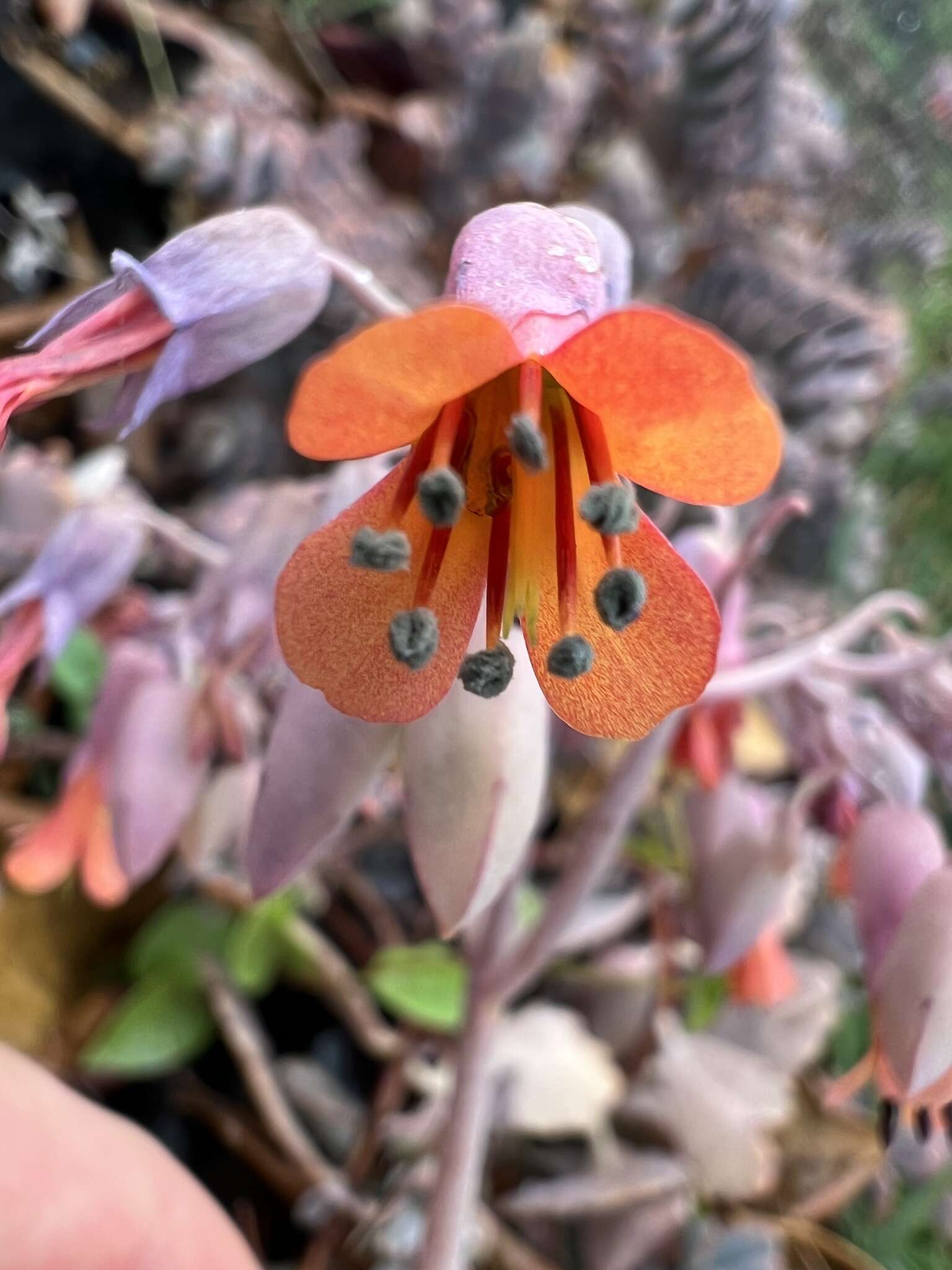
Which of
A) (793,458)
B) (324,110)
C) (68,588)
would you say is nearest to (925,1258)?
(793,458)

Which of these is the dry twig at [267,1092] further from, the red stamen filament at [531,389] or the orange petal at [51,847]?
the red stamen filament at [531,389]

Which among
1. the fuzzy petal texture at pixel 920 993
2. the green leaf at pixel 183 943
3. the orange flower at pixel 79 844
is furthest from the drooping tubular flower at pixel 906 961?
the green leaf at pixel 183 943

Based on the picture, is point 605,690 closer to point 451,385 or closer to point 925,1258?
point 451,385

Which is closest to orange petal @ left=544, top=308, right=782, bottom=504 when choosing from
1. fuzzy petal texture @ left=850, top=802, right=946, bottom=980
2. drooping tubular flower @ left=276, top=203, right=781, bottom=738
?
drooping tubular flower @ left=276, top=203, right=781, bottom=738

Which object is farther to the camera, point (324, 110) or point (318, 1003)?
point (324, 110)

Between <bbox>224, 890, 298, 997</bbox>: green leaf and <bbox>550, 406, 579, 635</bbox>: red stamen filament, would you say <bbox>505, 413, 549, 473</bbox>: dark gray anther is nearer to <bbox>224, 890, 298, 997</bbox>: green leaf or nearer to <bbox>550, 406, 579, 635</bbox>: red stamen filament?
<bbox>550, 406, 579, 635</bbox>: red stamen filament
